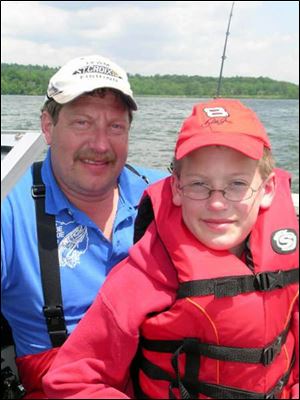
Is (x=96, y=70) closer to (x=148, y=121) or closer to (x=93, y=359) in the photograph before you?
(x=93, y=359)

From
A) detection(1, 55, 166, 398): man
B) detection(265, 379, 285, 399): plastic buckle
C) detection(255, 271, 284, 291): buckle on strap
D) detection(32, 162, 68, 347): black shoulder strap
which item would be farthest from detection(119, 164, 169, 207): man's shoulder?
detection(265, 379, 285, 399): plastic buckle

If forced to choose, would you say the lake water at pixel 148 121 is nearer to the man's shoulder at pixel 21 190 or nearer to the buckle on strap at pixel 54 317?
the man's shoulder at pixel 21 190

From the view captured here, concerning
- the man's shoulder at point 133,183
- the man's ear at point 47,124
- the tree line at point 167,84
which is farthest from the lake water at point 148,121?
the man's ear at point 47,124

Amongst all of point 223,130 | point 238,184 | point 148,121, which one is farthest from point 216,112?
point 148,121

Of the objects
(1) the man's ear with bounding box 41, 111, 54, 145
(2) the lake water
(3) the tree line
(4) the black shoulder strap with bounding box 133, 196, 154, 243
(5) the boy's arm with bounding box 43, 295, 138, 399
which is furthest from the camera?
(2) the lake water

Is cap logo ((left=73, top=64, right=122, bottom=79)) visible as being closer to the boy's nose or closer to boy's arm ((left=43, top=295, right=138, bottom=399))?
the boy's nose

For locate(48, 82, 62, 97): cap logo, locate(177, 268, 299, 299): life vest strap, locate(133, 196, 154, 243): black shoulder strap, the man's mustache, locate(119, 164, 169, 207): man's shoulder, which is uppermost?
locate(48, 82, 62, 97): cap logo

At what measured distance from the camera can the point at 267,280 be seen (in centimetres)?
146

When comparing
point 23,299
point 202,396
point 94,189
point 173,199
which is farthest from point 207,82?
point 202,396

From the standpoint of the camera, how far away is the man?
69.6 inches

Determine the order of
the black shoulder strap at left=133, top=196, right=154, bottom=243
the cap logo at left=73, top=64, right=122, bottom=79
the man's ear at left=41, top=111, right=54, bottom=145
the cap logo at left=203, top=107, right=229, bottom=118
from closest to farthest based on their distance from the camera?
the cap logo at left=203, top=107, right=229, bottom=118 → the black shoulder strap at left=133, top=196, right=154, bottom=243 → the cap logo at left=73, top=64, right=122, bottom=79 → the man's ear at left=41, top=111, right=54, bottom=145

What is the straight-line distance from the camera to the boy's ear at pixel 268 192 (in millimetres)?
1544

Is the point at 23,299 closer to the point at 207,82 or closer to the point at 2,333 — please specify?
the point at 2,333

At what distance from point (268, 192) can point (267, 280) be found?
29 centimetres
